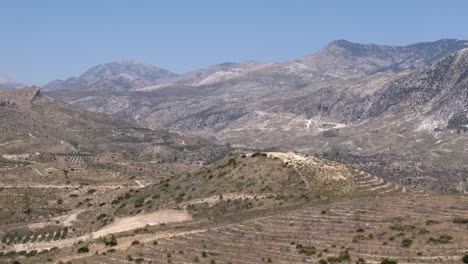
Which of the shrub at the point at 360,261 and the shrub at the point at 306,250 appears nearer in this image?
the shrub at the point at 360,261

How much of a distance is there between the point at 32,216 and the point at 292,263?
10009cm

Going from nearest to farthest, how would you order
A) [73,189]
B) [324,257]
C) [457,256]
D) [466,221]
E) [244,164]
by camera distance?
[457,256], [324,257], [466,221], [244,164], [73,189]

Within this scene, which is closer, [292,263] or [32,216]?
[292,263]

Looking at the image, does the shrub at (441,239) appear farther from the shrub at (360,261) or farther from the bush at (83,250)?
the bush at (83,250)

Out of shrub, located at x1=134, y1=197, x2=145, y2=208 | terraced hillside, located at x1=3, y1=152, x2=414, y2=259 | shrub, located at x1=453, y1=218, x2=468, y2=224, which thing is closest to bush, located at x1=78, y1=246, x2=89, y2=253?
terraced hillside, located at x1=3, y1=152, x2=414, y2=259

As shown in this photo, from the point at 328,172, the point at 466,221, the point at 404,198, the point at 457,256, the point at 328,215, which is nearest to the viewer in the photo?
the point at 457,256

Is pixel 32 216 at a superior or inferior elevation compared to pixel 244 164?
inferior

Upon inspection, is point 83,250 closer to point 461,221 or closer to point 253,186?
point 461,221

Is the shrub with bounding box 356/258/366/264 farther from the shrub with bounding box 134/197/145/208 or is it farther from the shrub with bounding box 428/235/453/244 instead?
the shrub with bounding box 134/197/145/208

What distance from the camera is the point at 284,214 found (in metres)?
90.8

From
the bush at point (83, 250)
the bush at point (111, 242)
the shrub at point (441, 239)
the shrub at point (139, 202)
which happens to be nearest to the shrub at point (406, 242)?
the shrub at point (441, 239)

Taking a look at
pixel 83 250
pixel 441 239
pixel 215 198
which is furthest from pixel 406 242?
pixel 215 198

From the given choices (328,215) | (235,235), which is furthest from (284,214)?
(235,235)

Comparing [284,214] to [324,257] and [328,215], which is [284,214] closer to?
[328,215]
